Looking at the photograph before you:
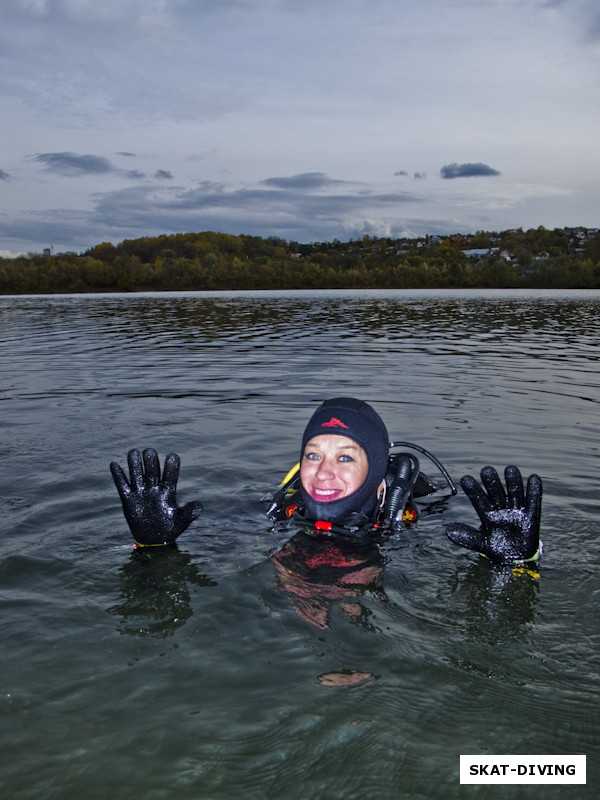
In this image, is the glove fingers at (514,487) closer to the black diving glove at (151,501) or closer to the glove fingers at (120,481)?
the black diving glove at (151,501)

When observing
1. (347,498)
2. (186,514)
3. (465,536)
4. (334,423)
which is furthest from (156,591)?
→ (465,536)

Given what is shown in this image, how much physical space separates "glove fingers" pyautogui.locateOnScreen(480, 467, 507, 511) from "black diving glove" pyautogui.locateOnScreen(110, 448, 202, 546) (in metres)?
1.91

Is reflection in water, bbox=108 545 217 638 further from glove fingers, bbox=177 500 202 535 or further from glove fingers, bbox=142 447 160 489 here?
glove fingers, bbox=142 447 160 489

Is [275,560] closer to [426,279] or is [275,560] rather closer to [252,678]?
[252,678]

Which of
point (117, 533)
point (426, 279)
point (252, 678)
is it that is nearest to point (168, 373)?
point (117, 533)

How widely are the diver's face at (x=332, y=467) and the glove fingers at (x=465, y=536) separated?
81cm

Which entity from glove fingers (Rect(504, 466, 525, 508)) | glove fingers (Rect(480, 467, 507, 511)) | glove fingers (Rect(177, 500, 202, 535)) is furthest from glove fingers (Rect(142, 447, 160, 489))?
glove fingers (Rect(504, 466, 525, 508))

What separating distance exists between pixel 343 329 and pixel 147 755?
26057 millimetres

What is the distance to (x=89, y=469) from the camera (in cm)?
743

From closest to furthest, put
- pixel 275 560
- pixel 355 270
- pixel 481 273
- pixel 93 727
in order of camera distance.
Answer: pixel 93 727 → pixel 275 560 → pixel 481 273 → pixel 355 270

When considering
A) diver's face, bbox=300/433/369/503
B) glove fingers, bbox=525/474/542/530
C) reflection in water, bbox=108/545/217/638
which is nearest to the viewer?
reflection in water, bbox=108/545/217/638

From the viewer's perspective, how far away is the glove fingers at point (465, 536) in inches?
182

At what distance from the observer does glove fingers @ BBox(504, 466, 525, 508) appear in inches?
177

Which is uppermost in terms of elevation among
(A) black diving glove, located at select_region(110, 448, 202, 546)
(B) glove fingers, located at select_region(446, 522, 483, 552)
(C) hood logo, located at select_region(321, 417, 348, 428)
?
(C) hood logo, located at select_region(321, 417, 348, 428)
